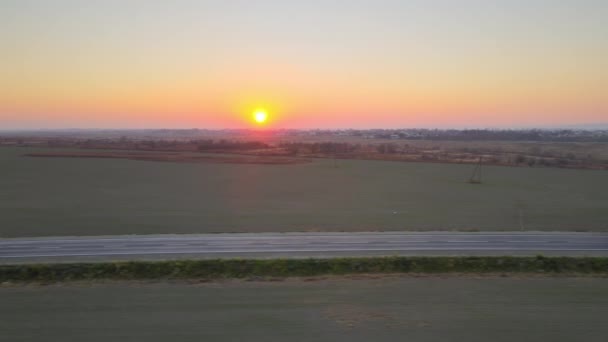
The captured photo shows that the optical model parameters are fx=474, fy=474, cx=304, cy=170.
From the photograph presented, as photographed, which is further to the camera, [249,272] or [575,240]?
[575,240]

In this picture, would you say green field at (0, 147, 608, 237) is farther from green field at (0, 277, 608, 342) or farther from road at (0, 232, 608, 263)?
green field at (0, 277, 608, 342)

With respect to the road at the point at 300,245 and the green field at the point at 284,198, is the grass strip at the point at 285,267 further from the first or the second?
the green field at the point at 284,198

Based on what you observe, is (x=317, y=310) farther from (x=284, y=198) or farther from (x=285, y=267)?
(x=284, y=198)

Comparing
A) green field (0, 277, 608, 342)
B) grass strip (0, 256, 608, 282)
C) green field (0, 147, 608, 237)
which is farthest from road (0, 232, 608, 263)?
green field (0, 277, 608, 342)

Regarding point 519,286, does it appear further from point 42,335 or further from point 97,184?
point 97,184

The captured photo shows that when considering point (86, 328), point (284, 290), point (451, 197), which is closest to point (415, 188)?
point (451, 197)

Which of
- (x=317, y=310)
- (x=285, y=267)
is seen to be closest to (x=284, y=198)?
(x=285, y=267)
